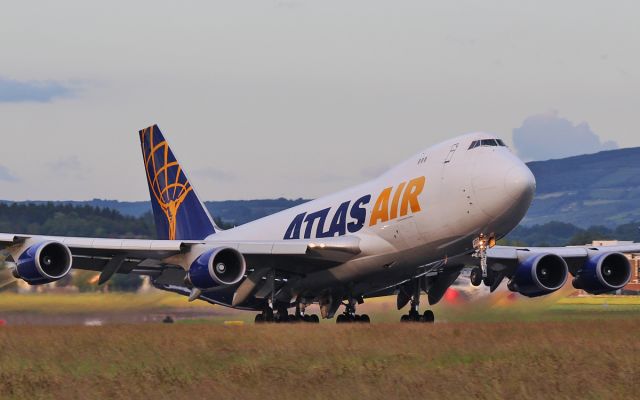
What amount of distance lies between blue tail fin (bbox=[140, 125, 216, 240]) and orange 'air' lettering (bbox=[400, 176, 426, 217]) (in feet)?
42.3

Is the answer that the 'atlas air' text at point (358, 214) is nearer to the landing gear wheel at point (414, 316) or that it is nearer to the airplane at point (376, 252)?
the airplane at point (376, 252)

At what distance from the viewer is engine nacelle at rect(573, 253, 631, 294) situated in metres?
40.3

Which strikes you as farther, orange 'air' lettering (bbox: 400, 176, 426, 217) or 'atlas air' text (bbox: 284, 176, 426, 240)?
'atlas air' text (bbox: 284, 176, 426, 240)

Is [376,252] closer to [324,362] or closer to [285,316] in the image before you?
[285,316]

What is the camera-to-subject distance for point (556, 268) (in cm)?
4003

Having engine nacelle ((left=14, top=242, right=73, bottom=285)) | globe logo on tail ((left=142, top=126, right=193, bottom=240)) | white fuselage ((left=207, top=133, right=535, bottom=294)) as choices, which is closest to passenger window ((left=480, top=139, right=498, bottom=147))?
white fuselage ((left=207, top=133, right=535, bottom=294))

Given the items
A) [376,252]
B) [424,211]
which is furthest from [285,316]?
[424,211]

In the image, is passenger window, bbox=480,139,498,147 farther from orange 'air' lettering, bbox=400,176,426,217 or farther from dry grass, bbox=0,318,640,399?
dry grass, bbox=0,318,640,399

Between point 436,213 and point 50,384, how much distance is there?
1777 centimetres

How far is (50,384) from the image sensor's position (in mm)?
18141

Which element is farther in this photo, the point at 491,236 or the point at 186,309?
the point at 186,309

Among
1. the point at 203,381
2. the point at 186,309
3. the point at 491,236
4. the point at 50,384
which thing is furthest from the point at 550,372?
the point at 186,309

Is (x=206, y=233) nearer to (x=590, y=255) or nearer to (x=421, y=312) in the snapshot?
(x=421, y=312)

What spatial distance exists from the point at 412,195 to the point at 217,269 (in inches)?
244
